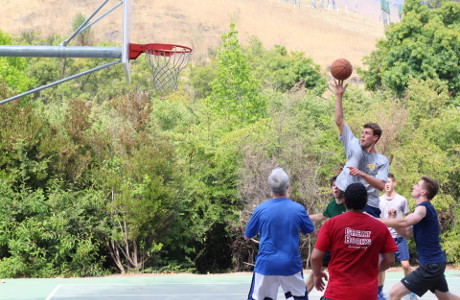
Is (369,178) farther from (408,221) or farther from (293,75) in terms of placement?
(293,75)

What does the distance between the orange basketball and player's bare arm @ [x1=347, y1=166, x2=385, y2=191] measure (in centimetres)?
145

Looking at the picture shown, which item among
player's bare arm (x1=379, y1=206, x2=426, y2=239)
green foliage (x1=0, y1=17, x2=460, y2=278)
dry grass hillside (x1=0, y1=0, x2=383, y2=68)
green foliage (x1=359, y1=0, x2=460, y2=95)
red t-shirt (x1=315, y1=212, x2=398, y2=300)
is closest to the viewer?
red t-shirt (x1=315, y1=212, x2=398, y2=300)

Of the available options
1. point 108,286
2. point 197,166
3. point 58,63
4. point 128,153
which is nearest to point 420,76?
point 197,166

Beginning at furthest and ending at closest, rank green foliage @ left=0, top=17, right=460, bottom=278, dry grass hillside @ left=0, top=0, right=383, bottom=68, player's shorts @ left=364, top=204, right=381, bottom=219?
dry grass hillside @ left=0, top=0, right=383, bottom=68 → green foliage @ left=0, top=17, right=460, bottom=278 → player's shorts @ left=364, top=204, right=381, bottom=219

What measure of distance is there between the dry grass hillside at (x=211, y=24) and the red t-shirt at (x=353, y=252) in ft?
377

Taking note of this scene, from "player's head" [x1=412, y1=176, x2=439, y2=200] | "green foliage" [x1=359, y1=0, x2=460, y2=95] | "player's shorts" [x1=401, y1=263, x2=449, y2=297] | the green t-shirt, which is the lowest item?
"player's shorts" [x1=401, y1=263, x2=449, y2=297]

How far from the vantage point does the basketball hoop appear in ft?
34.2

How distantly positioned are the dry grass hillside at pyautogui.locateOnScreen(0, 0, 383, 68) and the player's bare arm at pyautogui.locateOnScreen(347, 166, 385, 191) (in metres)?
113

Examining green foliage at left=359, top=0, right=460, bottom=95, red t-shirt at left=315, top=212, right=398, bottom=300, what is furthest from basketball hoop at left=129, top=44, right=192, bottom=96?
green foliage at left=359, top=0, right=460, bottom=95

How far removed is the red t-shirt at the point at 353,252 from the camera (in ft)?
18.8

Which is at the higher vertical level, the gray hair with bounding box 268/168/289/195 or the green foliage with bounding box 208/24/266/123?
the green foliage with bounding box 208/24/266/123

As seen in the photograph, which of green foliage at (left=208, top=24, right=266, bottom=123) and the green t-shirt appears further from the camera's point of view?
green foliage at (left=208, top=24, right=266, bottom=123)

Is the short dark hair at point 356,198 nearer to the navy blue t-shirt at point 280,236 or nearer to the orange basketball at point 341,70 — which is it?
the navy blue t-shirt at point 280,236

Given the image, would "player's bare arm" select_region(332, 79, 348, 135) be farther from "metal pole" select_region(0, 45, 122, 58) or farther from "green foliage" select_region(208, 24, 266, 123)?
"green foliage" select_region(208, 24, 266, 123)
